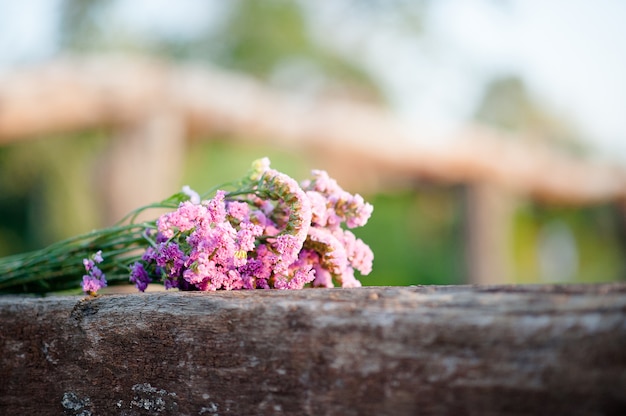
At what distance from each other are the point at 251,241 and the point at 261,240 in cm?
8

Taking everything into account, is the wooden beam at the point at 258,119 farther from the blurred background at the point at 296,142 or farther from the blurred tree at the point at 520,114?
the blurred tree at the point at 520,114

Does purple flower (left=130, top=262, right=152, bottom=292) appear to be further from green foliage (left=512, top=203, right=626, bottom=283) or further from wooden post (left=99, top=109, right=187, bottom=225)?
green foliage (left=512, top=203, right=626, bottom=283)

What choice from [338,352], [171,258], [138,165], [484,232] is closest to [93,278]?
[171,258]

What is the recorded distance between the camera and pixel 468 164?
Answer: 7883mm

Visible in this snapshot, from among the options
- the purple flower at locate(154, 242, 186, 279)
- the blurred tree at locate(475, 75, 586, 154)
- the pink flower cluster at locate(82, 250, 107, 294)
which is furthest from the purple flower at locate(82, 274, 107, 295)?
the blurred tree at locate(475, 75, 586, 154)

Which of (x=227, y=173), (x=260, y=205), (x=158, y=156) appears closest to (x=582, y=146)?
(x=227, y=173)

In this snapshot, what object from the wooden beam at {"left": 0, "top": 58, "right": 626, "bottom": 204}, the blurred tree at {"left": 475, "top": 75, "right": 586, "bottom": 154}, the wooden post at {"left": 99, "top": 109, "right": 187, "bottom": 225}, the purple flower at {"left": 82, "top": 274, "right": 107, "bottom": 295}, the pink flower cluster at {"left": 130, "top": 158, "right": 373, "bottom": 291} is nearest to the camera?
the pink flower cluster at {"left": 130, "top": 158, "right": 373, "bottom": 291}

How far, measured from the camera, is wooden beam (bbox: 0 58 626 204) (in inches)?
168

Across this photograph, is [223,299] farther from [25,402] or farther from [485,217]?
[485,217]

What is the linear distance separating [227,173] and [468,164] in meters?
3.19

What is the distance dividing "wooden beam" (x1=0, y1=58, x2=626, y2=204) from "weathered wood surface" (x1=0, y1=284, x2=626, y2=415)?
3.39m

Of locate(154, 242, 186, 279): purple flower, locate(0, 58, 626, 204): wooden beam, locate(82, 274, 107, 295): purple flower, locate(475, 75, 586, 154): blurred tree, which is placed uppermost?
locate(475, 75, 586, 154): blurred tree

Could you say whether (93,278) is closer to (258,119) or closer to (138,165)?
(138,165)

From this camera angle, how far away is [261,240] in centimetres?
119
